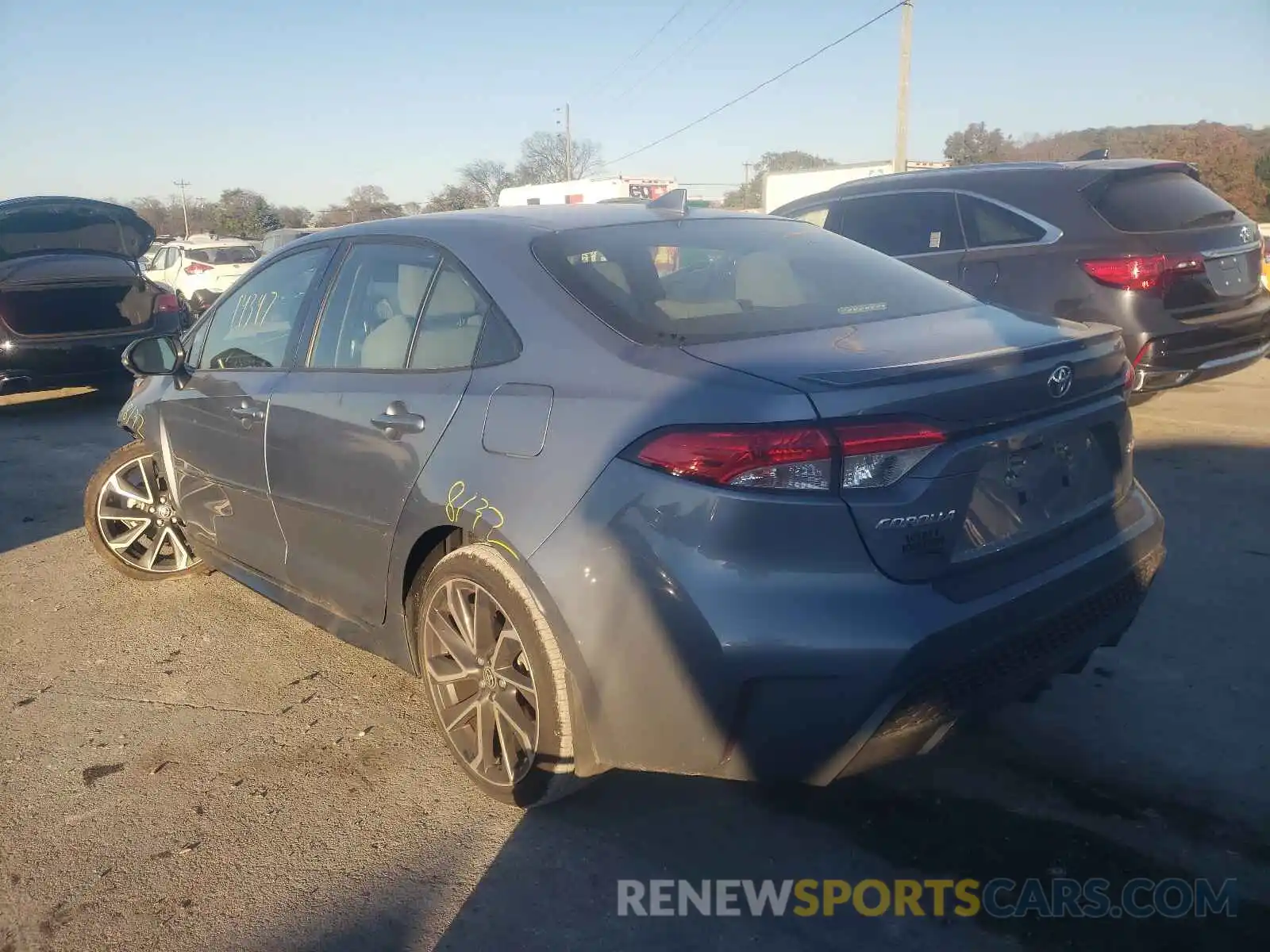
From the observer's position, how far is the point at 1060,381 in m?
2.59

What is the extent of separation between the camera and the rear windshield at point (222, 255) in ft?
64.4

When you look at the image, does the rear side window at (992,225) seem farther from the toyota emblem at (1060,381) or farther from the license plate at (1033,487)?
the toyota emblem at (1060,381)

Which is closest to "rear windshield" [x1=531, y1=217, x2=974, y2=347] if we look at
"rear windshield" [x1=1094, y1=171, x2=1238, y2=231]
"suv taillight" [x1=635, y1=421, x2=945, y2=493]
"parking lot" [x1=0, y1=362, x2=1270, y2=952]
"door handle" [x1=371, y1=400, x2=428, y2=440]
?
"suv taillight" [x1=635, y1=421, x2=945, y2=493]

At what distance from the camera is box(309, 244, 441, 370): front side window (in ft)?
10.9

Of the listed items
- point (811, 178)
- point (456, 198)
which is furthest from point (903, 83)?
point (456, 198)

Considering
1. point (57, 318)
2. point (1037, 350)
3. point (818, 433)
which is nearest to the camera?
point (818, 433)

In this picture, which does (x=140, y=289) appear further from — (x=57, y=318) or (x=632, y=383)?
(x=632, y=383)

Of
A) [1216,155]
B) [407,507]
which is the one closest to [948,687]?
[407,507]

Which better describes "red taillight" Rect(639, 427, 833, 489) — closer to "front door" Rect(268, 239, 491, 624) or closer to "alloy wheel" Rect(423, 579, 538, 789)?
"alloy wheel" Rect(423, 579, 538, 789)

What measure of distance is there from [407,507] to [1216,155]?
38.4 meters

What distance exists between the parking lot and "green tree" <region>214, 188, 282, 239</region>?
44.9 metres

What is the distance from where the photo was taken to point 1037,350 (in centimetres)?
260

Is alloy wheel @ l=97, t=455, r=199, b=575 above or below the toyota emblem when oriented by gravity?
below

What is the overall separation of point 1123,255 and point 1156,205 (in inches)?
20.1
